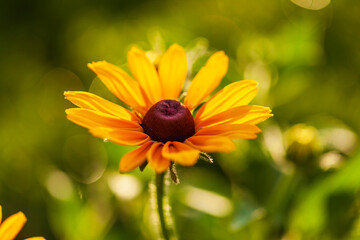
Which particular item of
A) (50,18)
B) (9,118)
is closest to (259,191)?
(9,118)

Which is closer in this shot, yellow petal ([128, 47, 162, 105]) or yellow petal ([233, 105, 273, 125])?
yellow petal ([233, 105, 273, 125])

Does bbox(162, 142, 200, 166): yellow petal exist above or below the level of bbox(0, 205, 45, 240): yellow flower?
above

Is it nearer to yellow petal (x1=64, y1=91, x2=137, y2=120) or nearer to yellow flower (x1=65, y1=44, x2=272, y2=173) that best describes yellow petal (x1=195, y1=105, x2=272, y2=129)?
yellow flower (x1=65, y1=44, x2=272, y2=173)

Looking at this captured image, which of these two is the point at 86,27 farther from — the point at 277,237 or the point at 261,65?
the point at 277,237

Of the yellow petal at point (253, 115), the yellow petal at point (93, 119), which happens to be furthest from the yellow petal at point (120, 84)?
the yellow petal at point (253, 115)

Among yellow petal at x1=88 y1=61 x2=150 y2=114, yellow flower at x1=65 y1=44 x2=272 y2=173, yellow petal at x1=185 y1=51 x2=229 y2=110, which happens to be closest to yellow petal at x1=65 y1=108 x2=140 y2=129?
yellow flower at x1=65 y1=44 x2=272 y2=173

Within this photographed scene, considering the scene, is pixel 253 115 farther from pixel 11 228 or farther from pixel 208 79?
pixel 11 228

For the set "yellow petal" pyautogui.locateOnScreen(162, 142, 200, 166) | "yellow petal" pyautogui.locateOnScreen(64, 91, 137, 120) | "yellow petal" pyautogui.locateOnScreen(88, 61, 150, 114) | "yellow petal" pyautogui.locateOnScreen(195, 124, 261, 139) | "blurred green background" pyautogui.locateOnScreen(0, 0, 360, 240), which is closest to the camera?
"yellow petal" pyautogui.locateOnScreen(162, 142, 200, 166)
